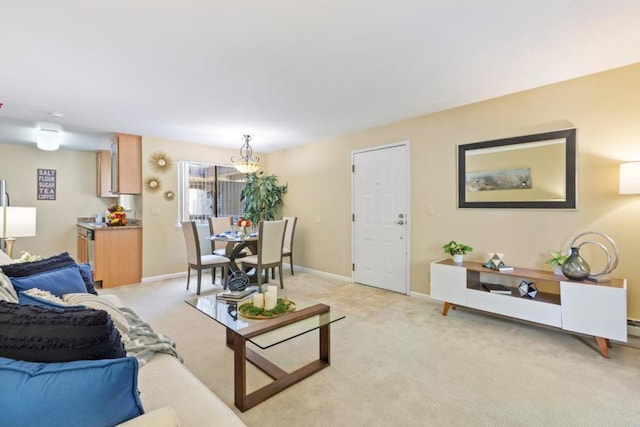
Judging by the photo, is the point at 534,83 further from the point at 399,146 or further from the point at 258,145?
the point at 258,145

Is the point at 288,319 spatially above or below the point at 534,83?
below

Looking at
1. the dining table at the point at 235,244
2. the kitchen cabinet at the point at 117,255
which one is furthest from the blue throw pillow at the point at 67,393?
the kitchen cabinet at the point at 117,255

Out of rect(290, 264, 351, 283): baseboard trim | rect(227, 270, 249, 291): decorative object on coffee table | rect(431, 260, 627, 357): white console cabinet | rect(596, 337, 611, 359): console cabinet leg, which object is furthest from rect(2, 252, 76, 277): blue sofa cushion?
rect(596, 337, 611, 359): console cabinet leg

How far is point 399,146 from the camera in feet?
13.5

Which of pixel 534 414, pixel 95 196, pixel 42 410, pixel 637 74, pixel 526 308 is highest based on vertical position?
pixel 637 74

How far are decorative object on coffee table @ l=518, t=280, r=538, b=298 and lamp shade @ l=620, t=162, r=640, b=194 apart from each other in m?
1.05

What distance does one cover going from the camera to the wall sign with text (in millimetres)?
5723

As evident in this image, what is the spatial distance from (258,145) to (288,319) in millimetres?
4119

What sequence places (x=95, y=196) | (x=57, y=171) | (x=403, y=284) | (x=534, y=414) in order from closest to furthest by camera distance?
1. (x=534, y=414)
2. (x=403, y=284)
3. (x=57, y=171)
4. (x=95, y=196)

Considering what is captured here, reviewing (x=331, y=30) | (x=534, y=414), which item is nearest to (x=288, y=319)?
(x=534, y=414)

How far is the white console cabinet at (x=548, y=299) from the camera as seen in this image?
230cm

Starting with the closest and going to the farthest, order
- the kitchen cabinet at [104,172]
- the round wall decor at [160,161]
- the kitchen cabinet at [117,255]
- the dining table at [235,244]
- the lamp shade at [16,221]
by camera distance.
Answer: the lamp shade at [16,221] < the dining table at [235,244] < the kitchen cabinet at [117,255] < the round wall decor at [160,161] < the kitchen cabinet at [104,172]

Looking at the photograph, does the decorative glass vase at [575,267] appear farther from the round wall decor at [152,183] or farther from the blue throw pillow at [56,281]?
the round wall decor at [152,183]

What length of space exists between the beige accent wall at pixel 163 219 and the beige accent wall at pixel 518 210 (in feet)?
8.44
